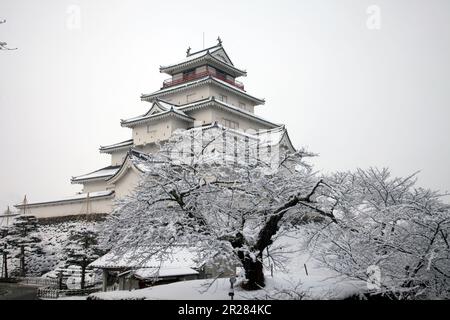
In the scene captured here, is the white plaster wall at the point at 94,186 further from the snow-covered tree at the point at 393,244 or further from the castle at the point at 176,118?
the snow-covered tree at the point at 393,244

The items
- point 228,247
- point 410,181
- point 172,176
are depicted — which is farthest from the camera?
point 410,181

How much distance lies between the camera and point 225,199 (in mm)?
10805

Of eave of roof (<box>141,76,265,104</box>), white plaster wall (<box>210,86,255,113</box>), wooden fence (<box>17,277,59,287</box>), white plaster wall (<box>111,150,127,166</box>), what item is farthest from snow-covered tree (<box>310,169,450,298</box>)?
white plaster wall (<box>111,150,127,166</box>)

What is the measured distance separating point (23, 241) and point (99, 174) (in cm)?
915

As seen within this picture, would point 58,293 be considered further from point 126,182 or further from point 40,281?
point 126,182

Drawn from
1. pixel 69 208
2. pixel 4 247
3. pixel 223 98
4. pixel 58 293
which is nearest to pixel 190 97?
pixel 223 98

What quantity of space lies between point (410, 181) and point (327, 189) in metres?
3.17

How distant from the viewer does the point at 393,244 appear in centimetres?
918

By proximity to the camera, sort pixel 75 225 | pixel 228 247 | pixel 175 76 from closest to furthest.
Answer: pixel 228 247
pixel 75 225
pixel 175 76

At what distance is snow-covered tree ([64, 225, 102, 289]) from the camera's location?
1960cm

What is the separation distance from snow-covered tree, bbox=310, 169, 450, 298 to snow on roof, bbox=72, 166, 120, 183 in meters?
23.6

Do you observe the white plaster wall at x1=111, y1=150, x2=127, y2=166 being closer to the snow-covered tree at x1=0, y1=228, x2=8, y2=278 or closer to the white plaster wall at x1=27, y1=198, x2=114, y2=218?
the white plaster wall at x1=27, y1=198, x2=114, y2=218
